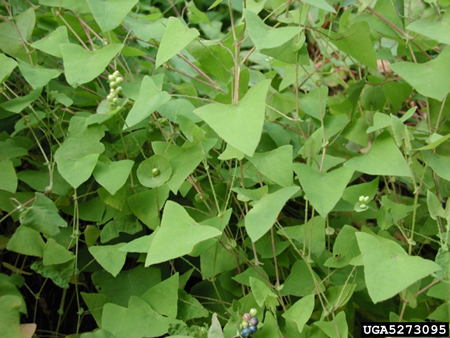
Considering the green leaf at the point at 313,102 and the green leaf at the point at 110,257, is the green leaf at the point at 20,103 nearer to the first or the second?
the green leaf at the point at 110,257

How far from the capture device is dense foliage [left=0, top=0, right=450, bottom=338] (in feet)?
2.07

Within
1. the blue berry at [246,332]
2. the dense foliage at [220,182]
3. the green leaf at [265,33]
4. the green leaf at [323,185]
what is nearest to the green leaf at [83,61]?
the dense foliage at [220,182]

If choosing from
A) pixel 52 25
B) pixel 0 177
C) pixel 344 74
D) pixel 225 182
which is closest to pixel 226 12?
pixel 344 74

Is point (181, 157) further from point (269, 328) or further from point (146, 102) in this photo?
point (269, 328)

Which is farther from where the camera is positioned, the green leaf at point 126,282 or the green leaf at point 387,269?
the green leaf at point 126,282

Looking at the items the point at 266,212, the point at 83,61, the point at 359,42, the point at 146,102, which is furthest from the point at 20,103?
the point at 359,42

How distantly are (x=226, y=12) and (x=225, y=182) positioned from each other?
1.25 m

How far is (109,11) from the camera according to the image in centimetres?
73

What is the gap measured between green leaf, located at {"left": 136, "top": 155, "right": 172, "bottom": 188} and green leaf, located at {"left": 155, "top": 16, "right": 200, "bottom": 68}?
174 millimetres

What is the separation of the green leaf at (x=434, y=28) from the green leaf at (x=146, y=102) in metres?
0.40

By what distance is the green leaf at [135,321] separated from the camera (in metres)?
0.71

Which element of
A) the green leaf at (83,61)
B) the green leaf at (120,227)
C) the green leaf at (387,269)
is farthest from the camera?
the green leaf at (120,227)

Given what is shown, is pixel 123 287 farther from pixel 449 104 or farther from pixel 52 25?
pixel 449 104

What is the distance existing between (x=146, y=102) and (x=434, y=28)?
1.50 feet
